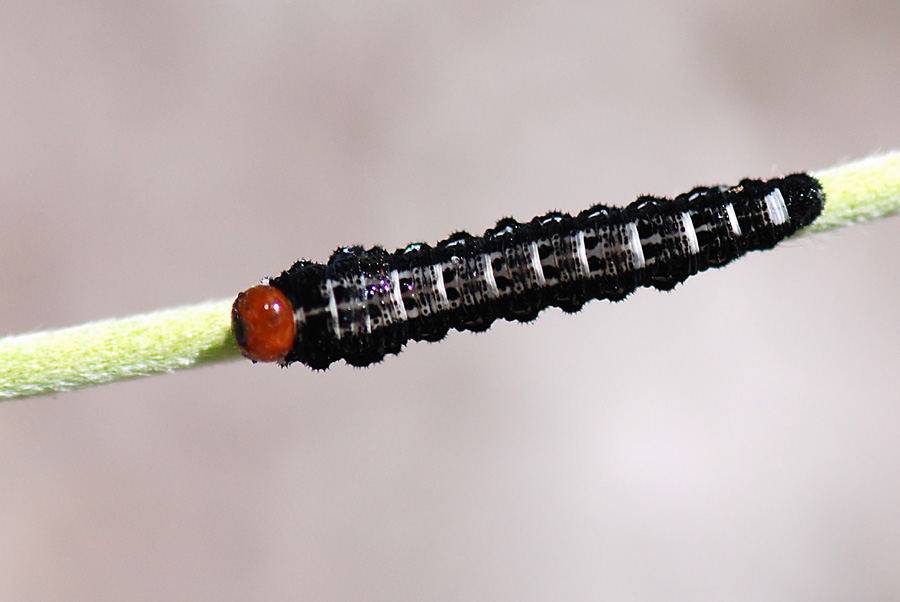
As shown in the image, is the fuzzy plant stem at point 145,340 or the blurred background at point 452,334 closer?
the fuzzy plant stem at point 145,340

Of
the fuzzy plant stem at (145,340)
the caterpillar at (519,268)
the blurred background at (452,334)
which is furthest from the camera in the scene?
the blurred background at (452,334)

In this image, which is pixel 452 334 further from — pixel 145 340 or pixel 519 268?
pixel 145 340

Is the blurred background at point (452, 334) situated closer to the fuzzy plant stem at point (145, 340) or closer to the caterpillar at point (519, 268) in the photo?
the caterpillar at point (519, 268)

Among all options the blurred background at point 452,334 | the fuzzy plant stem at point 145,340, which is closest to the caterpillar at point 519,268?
the fuzzy plant stem at point 145,340

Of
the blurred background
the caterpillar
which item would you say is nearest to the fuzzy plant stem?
the caterpillar

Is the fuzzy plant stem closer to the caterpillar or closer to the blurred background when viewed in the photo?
the caterpillar

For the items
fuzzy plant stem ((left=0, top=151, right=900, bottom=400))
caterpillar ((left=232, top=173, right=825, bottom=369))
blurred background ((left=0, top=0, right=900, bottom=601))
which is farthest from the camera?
blurred background ((left=0, top=0, right=900, bottom=601))
